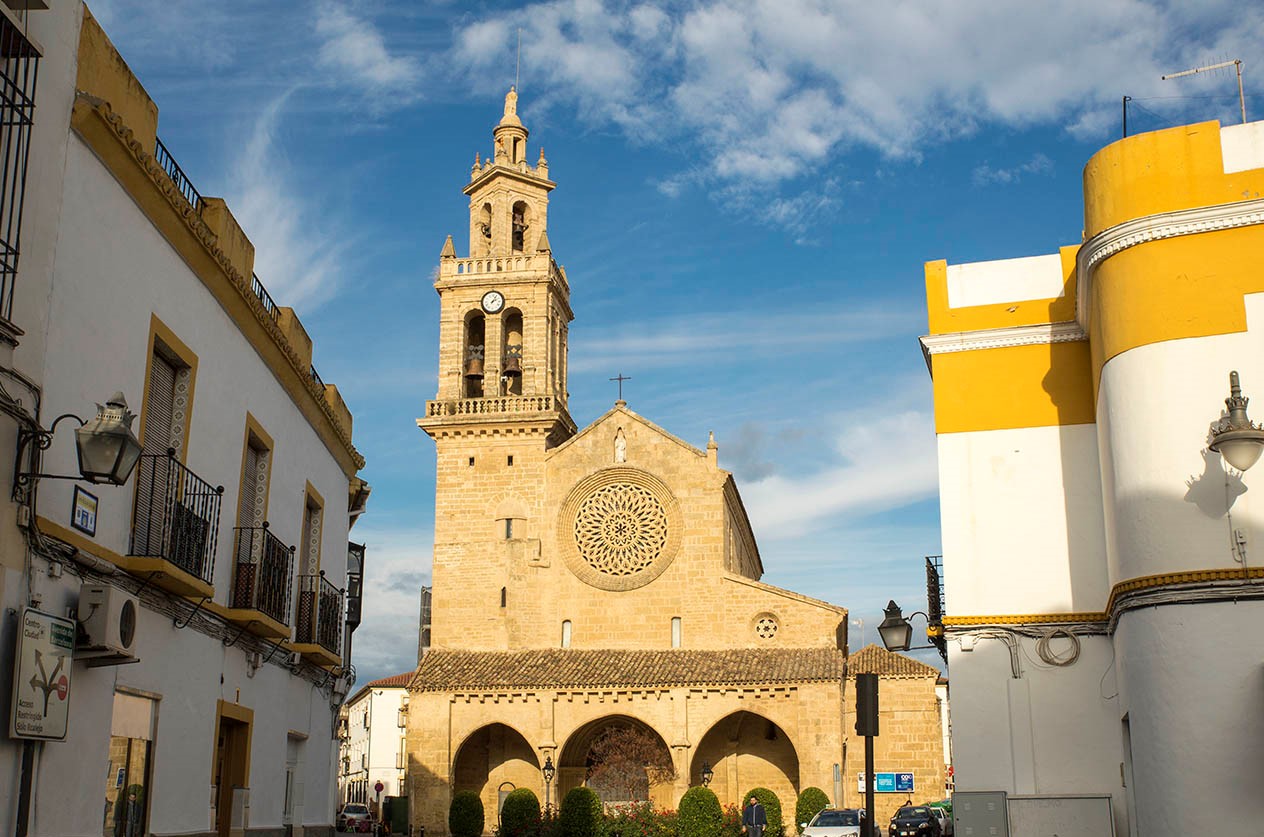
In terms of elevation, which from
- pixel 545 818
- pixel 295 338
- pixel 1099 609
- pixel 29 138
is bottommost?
pixel 545 818

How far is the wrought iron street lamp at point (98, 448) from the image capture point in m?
7.65

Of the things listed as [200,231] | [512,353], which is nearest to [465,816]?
[512,353]

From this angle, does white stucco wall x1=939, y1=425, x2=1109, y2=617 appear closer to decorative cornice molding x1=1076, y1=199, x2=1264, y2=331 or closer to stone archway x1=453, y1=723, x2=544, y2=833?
decorative cornice molding x1=1076, y1=199, x2=1264, y2=331

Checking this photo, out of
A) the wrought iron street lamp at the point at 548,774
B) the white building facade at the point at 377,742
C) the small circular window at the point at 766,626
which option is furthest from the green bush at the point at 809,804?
the white building facade at the point at 377,742

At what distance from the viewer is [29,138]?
25.6ft

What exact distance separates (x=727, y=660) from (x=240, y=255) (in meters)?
26.3

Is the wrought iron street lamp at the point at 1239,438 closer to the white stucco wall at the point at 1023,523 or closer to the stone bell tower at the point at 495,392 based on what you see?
the white stucco wall at the point at 1023,523

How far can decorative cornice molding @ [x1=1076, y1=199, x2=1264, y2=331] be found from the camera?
11.9 m

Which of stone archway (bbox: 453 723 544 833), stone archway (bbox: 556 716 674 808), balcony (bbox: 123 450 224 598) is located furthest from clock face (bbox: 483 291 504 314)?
balcony (bbox: 123 450 224 598)

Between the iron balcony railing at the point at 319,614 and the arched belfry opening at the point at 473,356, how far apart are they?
82.8ft

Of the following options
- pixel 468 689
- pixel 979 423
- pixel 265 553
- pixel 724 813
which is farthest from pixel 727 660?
pixel 265 553

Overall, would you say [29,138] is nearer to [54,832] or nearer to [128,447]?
[128,447]

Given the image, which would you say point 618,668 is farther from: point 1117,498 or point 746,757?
point 1117,498

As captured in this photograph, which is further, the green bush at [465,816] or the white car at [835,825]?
the green bush at [465,816]
